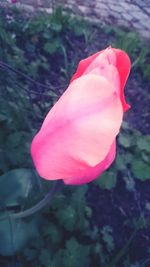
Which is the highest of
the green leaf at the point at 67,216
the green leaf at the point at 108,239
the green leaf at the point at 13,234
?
the green leaf at the point at 13,234

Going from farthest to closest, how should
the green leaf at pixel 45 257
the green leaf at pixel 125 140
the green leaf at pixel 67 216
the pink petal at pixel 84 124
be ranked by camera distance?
the green leaf at pixel 125 140, the green leaf at pixel 67 216, the green leaf at pixel 45 257, the pink petal at pixel 84 124

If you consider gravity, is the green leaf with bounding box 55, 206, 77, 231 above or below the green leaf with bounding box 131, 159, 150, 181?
above

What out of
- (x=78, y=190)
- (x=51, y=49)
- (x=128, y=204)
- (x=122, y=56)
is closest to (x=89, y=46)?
(x=51, y=49)

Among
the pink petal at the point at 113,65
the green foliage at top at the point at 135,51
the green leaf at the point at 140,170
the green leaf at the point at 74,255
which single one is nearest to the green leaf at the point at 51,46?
the green foliage at top at the point at 135,51

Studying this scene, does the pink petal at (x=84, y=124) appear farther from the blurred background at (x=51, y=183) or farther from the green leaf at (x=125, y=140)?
the green leaf at (x=125, y=140)

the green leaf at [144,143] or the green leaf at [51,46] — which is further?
the green leaf at [51,46]

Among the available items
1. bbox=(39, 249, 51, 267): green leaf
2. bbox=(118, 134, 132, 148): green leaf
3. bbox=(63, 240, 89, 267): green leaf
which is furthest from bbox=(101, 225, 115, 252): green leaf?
bbox=(118, 134, 132, 148): green leaf

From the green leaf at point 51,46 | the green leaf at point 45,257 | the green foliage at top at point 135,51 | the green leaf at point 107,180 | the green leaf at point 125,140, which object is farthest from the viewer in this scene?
the green foliage at top at point 135,51

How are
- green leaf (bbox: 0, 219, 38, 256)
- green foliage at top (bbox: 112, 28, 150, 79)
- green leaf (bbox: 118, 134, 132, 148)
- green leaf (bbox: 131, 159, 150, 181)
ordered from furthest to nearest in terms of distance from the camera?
green foliage at top (bbox: 112, 28, 150, 79) → green leaf (bbox: 118, 134, 132, 148) → green leaf (bbox: 131, 159, 150, 181) → green leaf (bbox: 0, 219, 38, 256)

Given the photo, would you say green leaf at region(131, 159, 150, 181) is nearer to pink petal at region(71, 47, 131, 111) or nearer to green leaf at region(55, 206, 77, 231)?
green leaf at region(55, 206, 77, 231)
